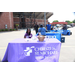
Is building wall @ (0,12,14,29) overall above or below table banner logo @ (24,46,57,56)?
above

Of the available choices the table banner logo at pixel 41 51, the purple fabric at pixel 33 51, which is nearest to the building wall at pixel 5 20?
the purple fabric at pixel 33 51

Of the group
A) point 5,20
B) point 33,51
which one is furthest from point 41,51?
point 5,20

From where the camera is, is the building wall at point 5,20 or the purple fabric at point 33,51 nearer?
the purple fabric at point 33,51

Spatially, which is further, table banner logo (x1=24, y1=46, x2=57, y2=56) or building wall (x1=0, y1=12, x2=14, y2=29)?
building wall (x1=0, y1=12, x2=14, y2=29)

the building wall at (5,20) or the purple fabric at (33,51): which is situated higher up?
the building wall at (5,20)

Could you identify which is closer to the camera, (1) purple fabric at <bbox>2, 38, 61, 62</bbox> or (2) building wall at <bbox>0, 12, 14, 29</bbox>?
(1) purple fabric at <bbox>2, 38, 61, 62</bbox>

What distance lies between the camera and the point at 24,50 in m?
3.89

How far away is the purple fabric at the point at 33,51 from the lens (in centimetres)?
387

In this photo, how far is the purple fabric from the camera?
387cm

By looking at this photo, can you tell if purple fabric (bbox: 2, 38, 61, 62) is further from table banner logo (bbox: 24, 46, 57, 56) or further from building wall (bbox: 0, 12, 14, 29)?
building wall (bbox: 0, 12, 14, 29)

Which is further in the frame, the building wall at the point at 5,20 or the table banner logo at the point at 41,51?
the building wall at the point at 5,20

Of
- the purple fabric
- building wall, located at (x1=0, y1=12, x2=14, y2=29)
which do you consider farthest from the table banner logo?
building wall, located at (x1=0, y1=12, x2=14, y2=29)

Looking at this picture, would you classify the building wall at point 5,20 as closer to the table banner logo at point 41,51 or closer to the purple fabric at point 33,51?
the purple fabric at point 33,51
